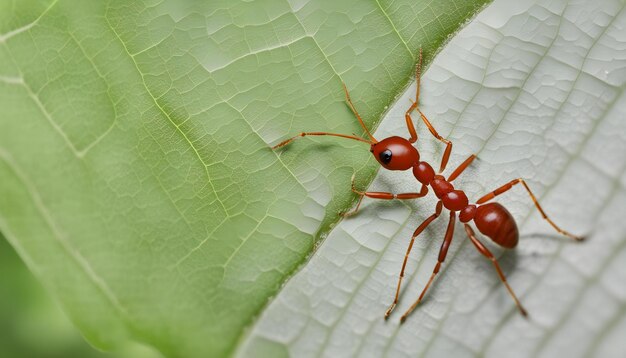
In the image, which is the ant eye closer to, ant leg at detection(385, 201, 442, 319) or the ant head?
the ant head

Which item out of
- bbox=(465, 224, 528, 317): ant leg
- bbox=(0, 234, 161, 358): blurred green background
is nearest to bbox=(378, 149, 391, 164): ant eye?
bbox=(465, 224, 528, 317): ant leg

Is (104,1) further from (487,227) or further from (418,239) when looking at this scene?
(487,227)

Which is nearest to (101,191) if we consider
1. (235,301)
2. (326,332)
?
(235,301)

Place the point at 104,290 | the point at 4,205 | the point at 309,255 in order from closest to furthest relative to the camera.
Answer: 1. the point at 4,205
2. the point at 104,290
3. the point at 309,255

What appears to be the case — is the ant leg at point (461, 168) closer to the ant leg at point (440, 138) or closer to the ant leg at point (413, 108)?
the ant leg at point (440, 138)

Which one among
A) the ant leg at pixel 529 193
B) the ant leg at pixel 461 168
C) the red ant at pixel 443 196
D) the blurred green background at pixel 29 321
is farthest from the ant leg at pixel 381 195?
the blurred green background at pixel 29 321

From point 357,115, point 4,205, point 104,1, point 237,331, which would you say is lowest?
point 237,331

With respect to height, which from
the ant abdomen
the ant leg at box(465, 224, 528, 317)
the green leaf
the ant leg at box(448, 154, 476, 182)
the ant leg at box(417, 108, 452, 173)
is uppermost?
the green leaf
